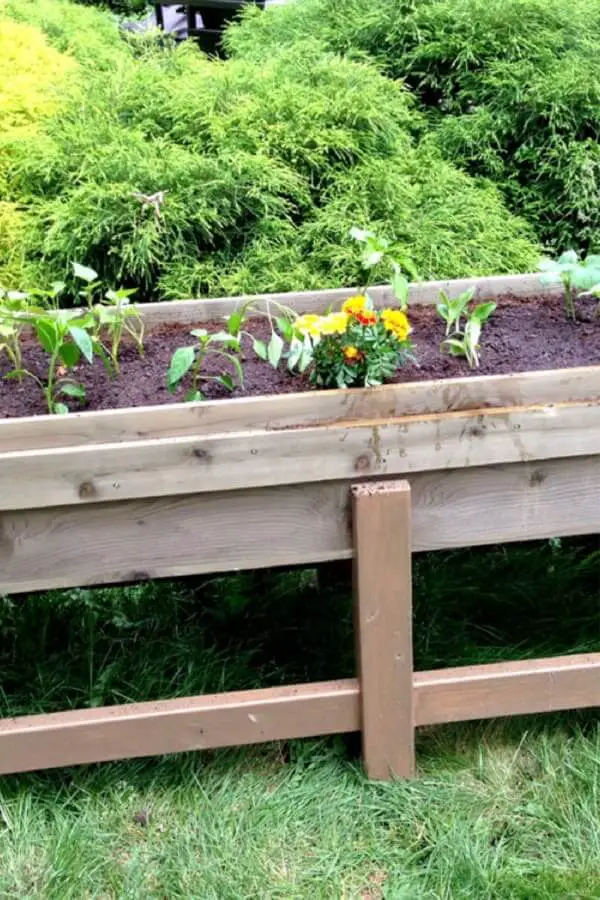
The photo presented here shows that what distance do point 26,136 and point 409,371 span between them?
6.63ft

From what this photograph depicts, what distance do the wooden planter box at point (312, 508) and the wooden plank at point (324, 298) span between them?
0.55 m

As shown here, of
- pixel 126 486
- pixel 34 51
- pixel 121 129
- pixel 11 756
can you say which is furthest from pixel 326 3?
pixel 11 756

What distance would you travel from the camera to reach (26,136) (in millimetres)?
3055

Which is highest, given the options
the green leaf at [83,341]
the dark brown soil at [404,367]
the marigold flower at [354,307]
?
the marigold flower at [354,307]

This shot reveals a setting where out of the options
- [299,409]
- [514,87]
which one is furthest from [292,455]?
[514,87]

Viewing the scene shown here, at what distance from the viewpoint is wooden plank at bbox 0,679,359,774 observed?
1628 millimetres

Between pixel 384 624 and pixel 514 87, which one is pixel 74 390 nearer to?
pixel 384 624

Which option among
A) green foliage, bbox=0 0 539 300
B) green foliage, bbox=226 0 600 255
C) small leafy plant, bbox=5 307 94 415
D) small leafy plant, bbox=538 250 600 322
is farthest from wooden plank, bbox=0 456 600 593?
green foliage, bbox=226 0 600 255

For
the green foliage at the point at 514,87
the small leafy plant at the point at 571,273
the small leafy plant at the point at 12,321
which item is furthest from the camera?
the green foliage at the point at 514,87

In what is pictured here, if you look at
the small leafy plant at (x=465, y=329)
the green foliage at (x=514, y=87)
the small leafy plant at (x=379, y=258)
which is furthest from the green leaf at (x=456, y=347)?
the green foliage at (x=514, y=87)

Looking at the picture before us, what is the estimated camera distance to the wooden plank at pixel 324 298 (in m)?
2.02

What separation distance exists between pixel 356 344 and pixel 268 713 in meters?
0.73

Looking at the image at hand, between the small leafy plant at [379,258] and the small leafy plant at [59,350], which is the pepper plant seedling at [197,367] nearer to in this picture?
the small leafy plant at [59,350]

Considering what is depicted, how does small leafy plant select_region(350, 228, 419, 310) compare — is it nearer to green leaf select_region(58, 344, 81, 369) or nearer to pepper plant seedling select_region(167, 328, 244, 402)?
pepper plant seedling select_region(167, 328, 244, 402)
